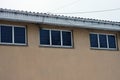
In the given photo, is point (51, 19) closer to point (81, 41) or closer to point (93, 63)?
point (81, 41)

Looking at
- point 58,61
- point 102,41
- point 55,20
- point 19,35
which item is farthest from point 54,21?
point 102,41

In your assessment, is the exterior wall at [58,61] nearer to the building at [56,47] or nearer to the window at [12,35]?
the building at [56,47]

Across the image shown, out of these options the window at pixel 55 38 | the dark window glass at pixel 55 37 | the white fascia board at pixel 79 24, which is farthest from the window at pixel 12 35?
the dark window glass at pixel 55 37

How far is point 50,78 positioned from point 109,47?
14.8 feet

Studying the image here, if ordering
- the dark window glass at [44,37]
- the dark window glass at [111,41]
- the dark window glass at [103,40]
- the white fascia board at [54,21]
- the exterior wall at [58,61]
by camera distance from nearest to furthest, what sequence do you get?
the white fascia board at [54,21], the exterior wall at [58,61], the dark window glass at [44,37], the dark window glass at [103,40], the dark window glass at [111,41]

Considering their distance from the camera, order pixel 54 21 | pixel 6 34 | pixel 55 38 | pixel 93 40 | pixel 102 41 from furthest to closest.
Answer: pixel 102 41 → pixel 93 40 → pixel 55 38 → pixel 54 21 → pixel 6 34

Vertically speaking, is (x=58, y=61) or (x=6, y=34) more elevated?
(x=6, y=34)

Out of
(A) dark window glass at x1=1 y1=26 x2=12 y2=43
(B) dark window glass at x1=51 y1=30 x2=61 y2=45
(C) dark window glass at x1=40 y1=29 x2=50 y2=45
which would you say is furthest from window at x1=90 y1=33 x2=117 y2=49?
(A) dark window glass at x1=1 y1=26 x2=12 y2=43

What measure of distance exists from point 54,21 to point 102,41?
381 centimetres

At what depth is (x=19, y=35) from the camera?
1495 centimetres

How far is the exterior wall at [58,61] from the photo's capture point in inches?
568

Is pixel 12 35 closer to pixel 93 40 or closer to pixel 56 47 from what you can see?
pixel 56 47

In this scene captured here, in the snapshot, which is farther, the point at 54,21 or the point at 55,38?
the point at 55,38

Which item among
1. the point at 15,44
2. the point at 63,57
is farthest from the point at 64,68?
the point at 15,44
